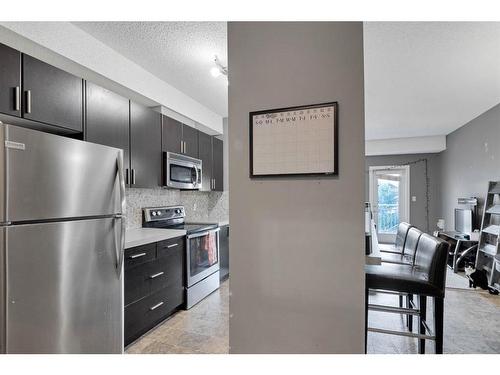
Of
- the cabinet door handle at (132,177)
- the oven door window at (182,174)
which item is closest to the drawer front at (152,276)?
the cabinet door handle at (132,177)

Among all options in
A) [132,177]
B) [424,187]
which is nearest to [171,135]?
[132,177]

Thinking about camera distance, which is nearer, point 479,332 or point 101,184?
point 101,184

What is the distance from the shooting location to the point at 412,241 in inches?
85.4

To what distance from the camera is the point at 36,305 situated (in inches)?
53.2

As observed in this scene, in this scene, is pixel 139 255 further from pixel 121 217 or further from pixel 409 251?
pixel 409 251

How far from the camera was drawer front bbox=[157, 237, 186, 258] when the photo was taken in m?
2.46

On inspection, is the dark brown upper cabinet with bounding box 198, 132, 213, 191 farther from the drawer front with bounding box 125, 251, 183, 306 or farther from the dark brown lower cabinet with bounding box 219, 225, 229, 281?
the drawer front with bounding box 125, 251, 183, 306

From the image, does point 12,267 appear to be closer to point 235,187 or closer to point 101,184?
point 101,184

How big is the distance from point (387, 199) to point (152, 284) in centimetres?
636

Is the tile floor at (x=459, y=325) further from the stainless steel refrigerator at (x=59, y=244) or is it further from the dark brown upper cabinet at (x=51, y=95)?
the dark brown upper cabinet at (x=51, y=95)

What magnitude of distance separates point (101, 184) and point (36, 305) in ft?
2.39

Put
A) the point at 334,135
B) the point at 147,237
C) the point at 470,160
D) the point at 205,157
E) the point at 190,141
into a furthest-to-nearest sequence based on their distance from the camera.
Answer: the point at 470,160 → the point at 205,157 → the point at 190,141 → the point at 147,237 → the point at 334,135

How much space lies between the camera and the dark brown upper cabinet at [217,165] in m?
4.12
